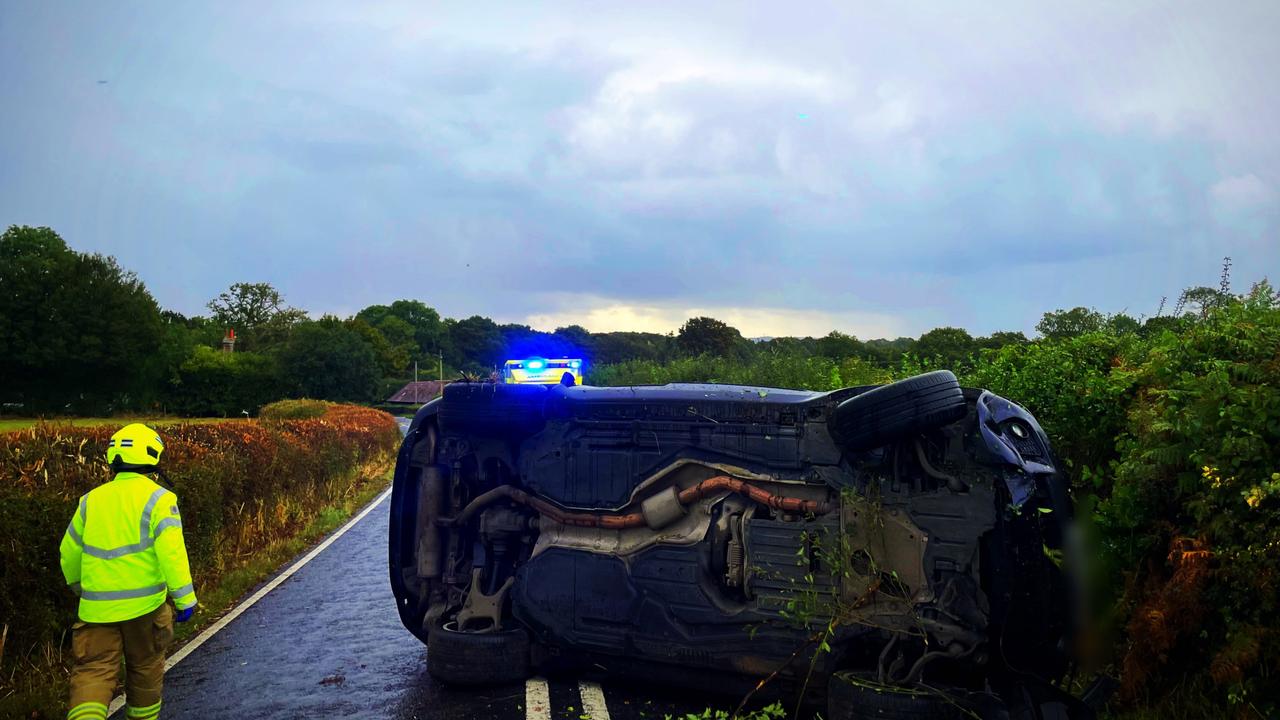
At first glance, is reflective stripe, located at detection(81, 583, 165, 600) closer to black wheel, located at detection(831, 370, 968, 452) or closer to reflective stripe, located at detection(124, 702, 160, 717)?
reflective stripe, located at detection(124, 702, 160, 717)

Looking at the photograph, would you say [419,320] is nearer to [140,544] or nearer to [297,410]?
[297,410]

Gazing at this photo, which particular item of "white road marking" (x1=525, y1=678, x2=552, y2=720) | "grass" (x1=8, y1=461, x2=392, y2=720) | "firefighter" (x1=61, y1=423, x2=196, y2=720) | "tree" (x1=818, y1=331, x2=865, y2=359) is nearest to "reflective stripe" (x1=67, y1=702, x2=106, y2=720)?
"firefighter" (x1=61, y1=423, x2=196, y2=720)

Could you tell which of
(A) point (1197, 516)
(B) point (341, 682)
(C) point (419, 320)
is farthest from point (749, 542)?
(C) point (419, 320)

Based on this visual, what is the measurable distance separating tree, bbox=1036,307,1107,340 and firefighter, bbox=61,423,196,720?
7.32m

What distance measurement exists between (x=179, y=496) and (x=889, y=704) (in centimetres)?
760

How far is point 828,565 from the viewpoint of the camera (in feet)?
17.3

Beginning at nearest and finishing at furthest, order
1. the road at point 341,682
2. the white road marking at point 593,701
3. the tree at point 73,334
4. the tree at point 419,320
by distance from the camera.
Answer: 1. the white road marking at point 593,701
2. the road at point 341,682
3. the tree at point 73,334
4. the tree at point 419,320

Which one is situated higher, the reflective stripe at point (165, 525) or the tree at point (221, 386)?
the tree at point (221, 386)

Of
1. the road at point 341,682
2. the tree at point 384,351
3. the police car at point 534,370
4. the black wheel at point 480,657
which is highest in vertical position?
the tree at point 384,351

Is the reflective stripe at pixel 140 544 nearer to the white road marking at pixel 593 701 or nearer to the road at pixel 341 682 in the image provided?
the road at pixel 341 682

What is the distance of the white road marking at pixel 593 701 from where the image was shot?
5.71m

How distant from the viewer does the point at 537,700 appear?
6047 mm

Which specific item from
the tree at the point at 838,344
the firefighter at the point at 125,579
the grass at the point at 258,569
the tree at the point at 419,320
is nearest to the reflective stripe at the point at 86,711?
the firefighter at the point at 125,579

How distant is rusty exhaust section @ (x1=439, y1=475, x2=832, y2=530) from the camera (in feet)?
17.9
